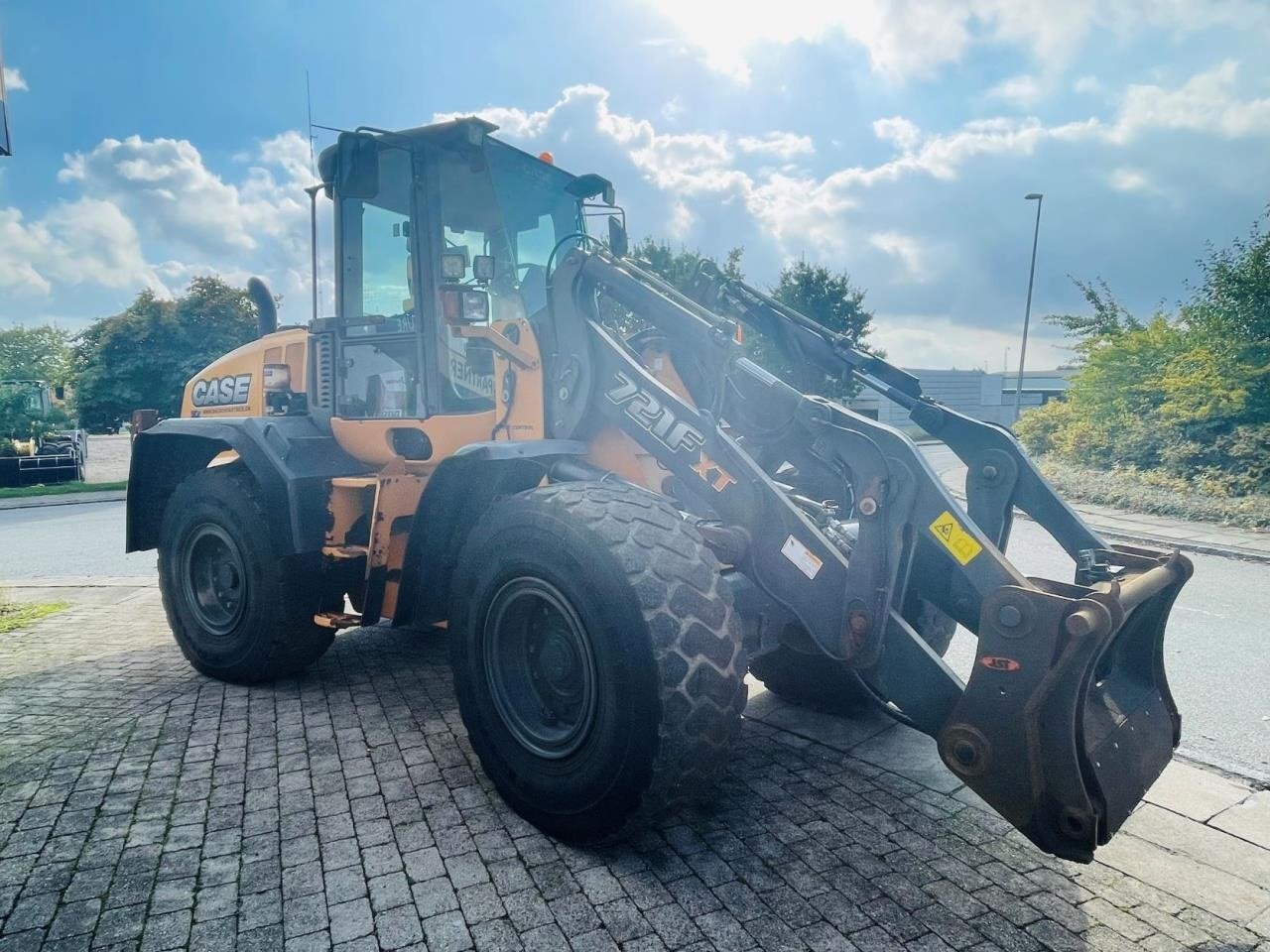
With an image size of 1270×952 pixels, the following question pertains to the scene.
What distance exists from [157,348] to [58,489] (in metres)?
12.0

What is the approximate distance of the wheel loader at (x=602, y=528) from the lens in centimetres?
285

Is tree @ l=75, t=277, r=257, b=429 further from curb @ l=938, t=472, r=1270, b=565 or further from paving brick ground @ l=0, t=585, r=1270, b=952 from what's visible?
paving brick ground @ l=0, t=585, r=1270, b=952

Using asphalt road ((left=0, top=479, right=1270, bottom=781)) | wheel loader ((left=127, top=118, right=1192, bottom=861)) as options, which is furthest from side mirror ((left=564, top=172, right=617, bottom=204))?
asphalt road ((left=0, top=479, right=1270, bottom=781))

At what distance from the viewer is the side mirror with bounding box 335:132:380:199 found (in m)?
4.21

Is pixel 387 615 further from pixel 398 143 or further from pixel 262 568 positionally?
pixel 398 143

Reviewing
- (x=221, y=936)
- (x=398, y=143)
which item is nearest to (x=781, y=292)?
(x=398, y=143)

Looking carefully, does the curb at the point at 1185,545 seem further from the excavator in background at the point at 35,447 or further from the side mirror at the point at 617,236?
the excavator in background at the point at 35,447

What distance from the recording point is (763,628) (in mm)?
3543

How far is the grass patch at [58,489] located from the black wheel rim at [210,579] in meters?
15.6

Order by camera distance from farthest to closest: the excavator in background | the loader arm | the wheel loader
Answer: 1. the excavator in background
2. the wheel loader
3. the loader arm

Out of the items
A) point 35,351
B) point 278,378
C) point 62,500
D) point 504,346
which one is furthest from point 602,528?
point 35,351

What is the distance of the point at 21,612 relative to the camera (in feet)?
24.3

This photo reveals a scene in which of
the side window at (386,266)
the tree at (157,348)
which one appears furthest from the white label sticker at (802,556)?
the tree at (157,348)

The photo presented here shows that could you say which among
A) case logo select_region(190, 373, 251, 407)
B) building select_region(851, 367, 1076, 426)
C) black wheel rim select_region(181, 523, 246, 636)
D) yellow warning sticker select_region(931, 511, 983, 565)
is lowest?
black wheel rim select_region(181, 523, 246, 636)
